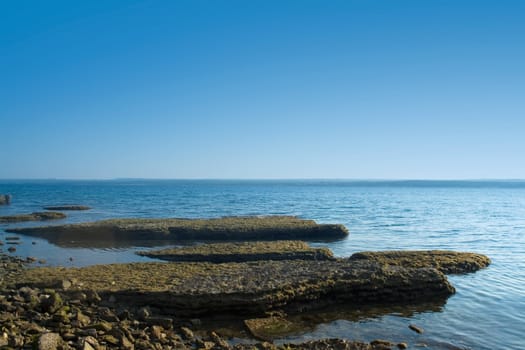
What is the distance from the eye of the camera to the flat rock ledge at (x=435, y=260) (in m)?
26.7

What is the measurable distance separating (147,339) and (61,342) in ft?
9.16

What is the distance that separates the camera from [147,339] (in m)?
14.3

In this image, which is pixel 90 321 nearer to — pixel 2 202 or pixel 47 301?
pixel 47 301

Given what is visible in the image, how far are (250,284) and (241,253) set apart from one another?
36.3ft

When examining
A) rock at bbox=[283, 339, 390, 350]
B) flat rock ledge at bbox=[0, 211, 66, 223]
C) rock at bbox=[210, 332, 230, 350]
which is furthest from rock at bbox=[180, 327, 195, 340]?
flat rock ledge at bbox=[0, 211, 66, 223]

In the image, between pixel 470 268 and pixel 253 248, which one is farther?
pixel 253 248

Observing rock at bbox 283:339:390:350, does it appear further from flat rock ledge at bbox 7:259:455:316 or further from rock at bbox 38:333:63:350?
rock at bbox 38:333:63:350

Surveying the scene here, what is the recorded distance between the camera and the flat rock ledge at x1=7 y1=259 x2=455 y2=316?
17.8 m

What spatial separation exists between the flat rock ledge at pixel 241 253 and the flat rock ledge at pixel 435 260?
3154 mm

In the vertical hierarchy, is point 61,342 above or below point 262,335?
above

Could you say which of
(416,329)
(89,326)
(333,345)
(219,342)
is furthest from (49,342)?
(416,329)

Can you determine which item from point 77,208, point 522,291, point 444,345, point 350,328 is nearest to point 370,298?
point 350,328

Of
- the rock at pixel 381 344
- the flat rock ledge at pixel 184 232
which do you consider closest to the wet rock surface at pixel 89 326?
the rock at pixel 381 344

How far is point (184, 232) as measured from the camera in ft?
141
